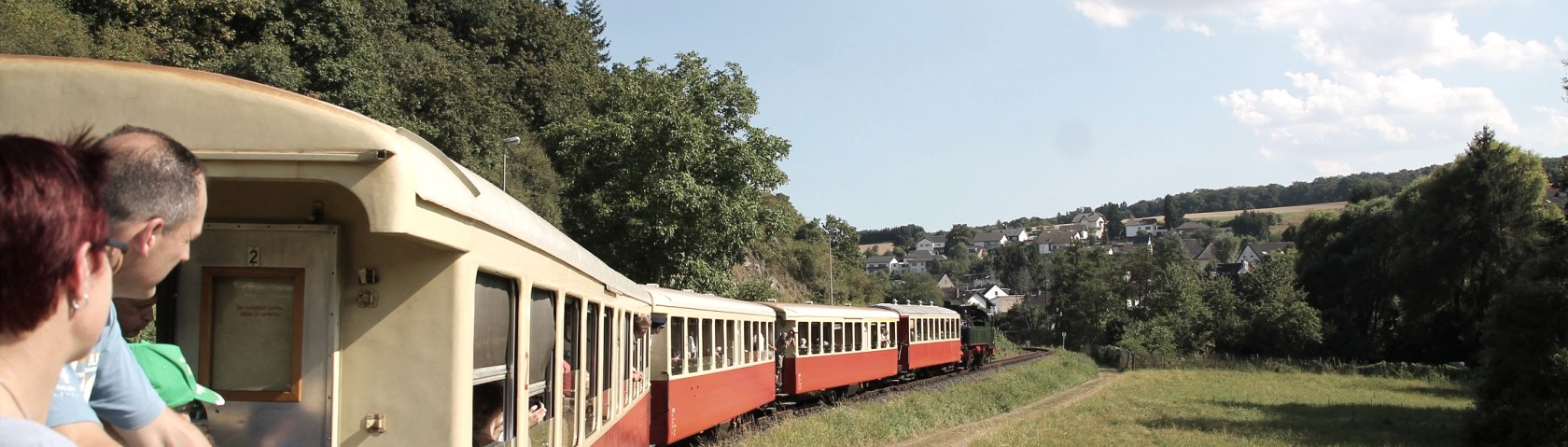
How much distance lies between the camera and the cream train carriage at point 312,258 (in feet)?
13.0

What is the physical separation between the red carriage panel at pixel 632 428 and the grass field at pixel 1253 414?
20.9 feet

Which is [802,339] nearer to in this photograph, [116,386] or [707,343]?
[707,343]

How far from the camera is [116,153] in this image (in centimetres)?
230

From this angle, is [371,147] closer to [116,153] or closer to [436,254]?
[436,254]

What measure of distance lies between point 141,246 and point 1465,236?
5150 centimetres

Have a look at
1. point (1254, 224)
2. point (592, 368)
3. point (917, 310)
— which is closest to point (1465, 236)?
point (917, 310)

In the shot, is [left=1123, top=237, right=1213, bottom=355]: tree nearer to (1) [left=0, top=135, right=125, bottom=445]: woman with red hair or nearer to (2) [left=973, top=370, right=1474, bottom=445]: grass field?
(2) [left=973, top=370, right=1474, bottom=445]: grass field

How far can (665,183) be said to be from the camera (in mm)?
26719

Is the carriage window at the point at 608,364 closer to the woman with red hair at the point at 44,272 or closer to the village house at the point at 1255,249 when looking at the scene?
the woman with red hair at the point at 44,272

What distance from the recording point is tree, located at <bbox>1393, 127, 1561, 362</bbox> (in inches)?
1734

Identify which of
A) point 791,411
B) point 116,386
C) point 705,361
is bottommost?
point 791,411

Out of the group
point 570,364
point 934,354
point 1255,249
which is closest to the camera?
point 570,364

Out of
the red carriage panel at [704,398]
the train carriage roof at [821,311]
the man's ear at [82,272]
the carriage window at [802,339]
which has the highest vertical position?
the man's ear at [82,272]

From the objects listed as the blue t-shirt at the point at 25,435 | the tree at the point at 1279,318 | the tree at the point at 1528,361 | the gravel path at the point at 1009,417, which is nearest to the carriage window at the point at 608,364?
the blue t-shirt at the point at 25,435
